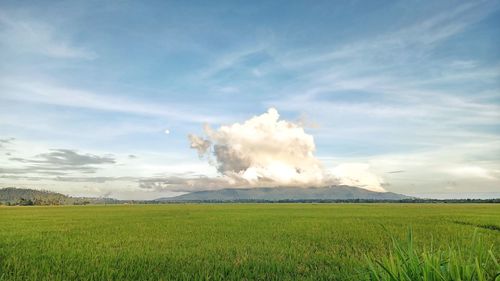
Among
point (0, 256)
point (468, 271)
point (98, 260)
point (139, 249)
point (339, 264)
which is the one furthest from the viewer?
point (139, 249)

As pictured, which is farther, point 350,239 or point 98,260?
point 350,239

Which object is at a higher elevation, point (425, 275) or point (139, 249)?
point (425, 275)

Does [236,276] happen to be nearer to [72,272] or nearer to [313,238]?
[72,272]

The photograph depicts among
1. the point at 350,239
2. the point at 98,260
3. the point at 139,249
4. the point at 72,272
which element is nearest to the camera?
the point at 72,272

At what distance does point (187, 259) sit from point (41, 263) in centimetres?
425

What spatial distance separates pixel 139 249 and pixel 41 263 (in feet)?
12.8

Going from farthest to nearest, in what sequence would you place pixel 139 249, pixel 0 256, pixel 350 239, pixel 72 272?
pixel 350 239
pixel 139 249
pixel 0 256
pixel 72 272

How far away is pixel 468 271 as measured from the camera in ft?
11.2

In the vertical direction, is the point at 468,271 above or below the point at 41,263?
above

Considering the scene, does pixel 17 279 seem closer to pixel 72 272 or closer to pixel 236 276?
pixel 72 272

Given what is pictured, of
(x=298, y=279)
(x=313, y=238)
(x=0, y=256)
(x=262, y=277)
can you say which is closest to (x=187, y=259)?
(x=262, y=277)

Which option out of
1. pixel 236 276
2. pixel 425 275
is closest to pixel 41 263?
pixel 236 276

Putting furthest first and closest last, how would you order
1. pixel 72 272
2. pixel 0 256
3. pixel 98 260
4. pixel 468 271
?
pixel 0 256
pixel 98 260
pixel 72 272
pixel 468 271

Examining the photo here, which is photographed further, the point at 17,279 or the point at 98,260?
the point at 98,260
